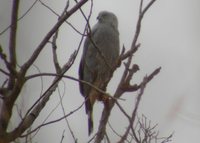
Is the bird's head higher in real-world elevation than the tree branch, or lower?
higher

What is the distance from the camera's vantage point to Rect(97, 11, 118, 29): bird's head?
10.6ft

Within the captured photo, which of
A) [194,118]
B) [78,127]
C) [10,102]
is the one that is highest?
[194,118]

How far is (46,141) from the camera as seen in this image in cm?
342

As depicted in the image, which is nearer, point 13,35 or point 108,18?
point 13,35

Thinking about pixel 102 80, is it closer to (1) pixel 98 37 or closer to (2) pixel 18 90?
(2) pixel 18 90

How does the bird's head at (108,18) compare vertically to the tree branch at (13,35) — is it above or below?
above

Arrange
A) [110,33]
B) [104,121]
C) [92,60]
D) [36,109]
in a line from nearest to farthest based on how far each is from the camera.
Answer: [36,109] < [104,121] < [92,60] < [110,33]

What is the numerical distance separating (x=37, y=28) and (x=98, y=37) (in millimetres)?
544

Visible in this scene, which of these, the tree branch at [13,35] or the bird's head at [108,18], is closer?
the tree branch at [13,35]

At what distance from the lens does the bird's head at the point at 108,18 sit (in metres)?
3.22

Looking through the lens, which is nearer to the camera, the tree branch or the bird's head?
the tree branch

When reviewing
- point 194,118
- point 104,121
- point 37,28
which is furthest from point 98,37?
point 104,121

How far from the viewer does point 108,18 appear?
326cm

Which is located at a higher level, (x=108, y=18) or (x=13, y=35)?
(x=108, y=18)
